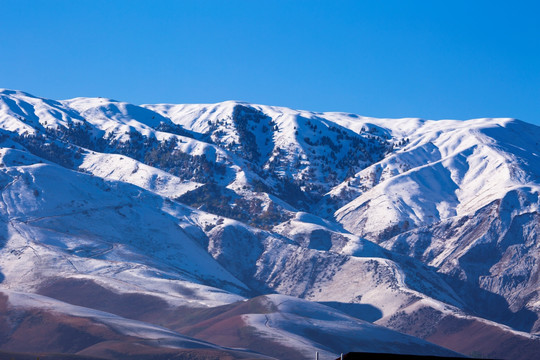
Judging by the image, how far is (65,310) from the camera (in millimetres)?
121625

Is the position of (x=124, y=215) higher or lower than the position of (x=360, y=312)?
higher

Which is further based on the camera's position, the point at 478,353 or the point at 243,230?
the point at 243,230

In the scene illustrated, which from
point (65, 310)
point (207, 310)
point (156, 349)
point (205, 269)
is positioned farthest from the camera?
point (205, 269)

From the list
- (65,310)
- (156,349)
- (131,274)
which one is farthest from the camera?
(131,274)

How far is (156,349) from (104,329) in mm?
13214

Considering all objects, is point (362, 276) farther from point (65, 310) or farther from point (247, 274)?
point (65, 310)

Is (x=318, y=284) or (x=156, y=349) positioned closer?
(x=156, y=349)

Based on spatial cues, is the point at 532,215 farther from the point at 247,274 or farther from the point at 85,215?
the point at 85,215

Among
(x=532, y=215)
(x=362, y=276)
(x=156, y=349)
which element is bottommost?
(x=156, y=349)

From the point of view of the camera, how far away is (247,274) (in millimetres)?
179125

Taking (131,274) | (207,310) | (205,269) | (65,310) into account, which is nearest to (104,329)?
(65,310)

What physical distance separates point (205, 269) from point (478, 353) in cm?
5017

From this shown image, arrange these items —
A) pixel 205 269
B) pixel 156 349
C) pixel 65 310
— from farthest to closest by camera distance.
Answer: pixel 205 269, pixel 65 310, pixel 156 349

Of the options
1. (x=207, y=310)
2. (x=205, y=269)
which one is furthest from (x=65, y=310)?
(x=205, y=269)
